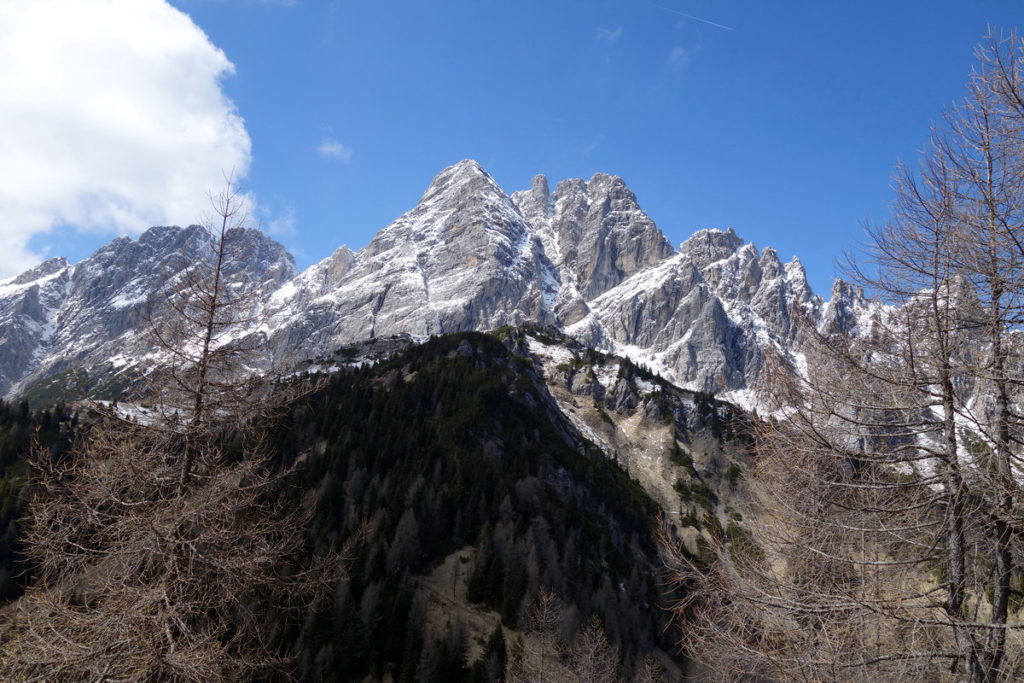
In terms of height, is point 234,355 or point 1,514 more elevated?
point 234,355

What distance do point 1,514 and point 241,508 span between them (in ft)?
232

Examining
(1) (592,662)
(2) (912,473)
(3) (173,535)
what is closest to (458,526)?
(1) (592,662)

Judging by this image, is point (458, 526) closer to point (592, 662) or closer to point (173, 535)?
point (592, 662)

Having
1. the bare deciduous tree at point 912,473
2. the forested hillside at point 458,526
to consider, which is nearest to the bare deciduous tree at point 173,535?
the forested hillside at point 458,526

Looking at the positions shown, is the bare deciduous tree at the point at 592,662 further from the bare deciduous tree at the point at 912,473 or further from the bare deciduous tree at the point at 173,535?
the bare deciduous tree at the point at 912,473

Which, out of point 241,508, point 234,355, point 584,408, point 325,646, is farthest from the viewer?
point 584,408

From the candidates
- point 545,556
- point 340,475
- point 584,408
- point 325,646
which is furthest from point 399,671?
point 584,408

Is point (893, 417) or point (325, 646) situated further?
point (325, 646)

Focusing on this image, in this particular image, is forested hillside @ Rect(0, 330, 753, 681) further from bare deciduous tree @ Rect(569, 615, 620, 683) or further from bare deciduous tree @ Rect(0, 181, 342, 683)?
bare deciduous tree @ Rect(0, 181, 342, 683)

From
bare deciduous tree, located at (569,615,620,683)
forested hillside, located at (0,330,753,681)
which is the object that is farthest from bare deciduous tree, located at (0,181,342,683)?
bare deciduous tree, located at (569,615,620,683)

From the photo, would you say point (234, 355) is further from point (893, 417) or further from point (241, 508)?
point (893, 417)

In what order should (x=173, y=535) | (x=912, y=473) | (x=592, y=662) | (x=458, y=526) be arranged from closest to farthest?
(x=912, y=473), (x=173, y=535), (x=592, y=662), (x=458, y=526)

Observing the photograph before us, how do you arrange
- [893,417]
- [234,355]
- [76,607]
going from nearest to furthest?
[893,417]
[76,607]
[234,355]

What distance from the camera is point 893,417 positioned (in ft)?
23.3
